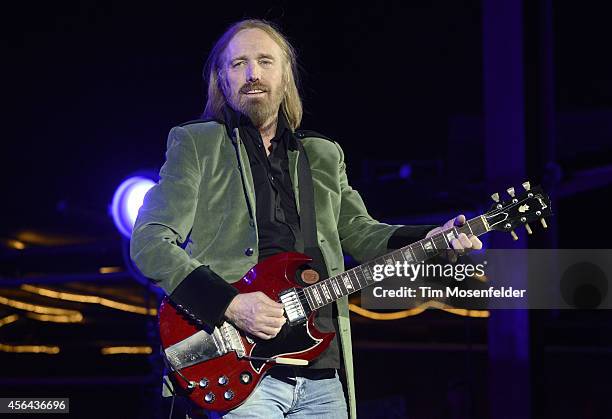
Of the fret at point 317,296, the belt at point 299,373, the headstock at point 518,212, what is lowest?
the belt at point 299,373

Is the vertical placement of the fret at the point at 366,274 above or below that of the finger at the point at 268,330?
above

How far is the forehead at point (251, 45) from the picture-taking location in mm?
2873

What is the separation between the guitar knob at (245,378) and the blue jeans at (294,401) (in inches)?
1.8

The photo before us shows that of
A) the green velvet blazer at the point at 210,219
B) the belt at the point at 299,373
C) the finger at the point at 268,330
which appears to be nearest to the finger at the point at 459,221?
the green velvet blazer at the point at 210,219

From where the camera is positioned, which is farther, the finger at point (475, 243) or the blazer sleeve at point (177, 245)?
the finger at point (475, 243)

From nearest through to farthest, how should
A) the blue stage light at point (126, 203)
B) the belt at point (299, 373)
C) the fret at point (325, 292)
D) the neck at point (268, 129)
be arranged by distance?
the belt at point (299, 373)
the fret at point (325, 292)
the neck at point (268, 129)
the blue stage light at point (126, 203)

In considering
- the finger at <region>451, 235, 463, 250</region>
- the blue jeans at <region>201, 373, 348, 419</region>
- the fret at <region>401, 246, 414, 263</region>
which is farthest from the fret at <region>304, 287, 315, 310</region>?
the finger at <region>451, 235, 463, 250</region>

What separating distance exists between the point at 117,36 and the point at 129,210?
210 centimetres

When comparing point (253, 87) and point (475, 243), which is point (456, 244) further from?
point (253, 87)

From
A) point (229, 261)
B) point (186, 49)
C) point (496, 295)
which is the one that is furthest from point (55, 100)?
point (229, 261)

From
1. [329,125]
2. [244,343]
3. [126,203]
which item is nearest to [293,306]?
[244,343]

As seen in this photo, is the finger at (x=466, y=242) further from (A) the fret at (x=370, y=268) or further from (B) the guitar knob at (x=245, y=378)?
(B) the guitar knob at (x=245, y=378)

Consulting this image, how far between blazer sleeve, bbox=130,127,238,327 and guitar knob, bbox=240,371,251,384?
18 centimetres

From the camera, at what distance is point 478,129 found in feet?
18.7
